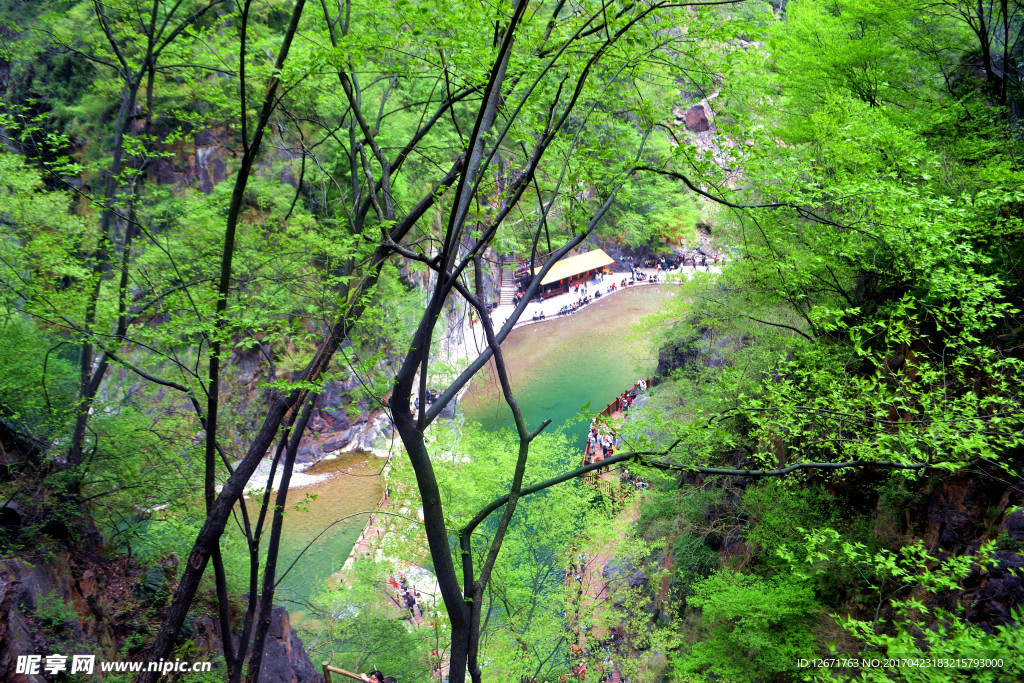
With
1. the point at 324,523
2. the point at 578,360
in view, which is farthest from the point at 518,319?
the point at 578,360

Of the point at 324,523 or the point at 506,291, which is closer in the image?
the point at 324,523

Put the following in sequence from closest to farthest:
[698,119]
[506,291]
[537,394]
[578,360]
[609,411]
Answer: [609,411]
[537,394]
[578,360]
[506,291]
[698,119]

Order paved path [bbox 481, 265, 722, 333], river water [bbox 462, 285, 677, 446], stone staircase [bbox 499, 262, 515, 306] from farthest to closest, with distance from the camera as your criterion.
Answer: paved path [bbox 481, 265, 722, 333]
stone staircase [bbox 499, 262, 515, 306]
river water [bbox 462, 285, 677, 446]

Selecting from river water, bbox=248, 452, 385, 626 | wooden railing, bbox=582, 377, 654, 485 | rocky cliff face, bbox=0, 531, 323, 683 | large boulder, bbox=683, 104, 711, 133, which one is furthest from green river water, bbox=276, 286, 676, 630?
large boulder, bbox=683, 104, 711, 133

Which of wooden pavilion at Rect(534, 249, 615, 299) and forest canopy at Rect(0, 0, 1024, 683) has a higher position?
wooden pavilion at Rect(534, 249, 615, 299)

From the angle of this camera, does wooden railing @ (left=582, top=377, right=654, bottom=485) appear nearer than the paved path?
Yes

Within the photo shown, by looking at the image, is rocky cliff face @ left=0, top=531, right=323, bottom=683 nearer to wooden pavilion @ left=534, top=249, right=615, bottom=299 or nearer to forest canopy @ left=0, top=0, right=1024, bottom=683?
forest canopy @ left=0, top=0, right=1024, bottom=683

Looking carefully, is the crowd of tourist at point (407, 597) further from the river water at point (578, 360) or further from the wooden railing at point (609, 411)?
the river water at point (578, 360)

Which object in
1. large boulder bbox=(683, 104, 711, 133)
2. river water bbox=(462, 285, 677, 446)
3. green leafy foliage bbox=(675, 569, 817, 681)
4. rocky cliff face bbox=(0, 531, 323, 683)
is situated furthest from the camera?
large boulder bbox=(683, 104, 711, 133)

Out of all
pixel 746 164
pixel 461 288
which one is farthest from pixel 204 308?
pixel 746 164

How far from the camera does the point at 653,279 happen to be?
121 ft

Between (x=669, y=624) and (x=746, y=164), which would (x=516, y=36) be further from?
(x=669, y=624)

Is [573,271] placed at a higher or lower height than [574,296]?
higher

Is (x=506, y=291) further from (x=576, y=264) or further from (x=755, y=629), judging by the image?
(x=755, y=629)
